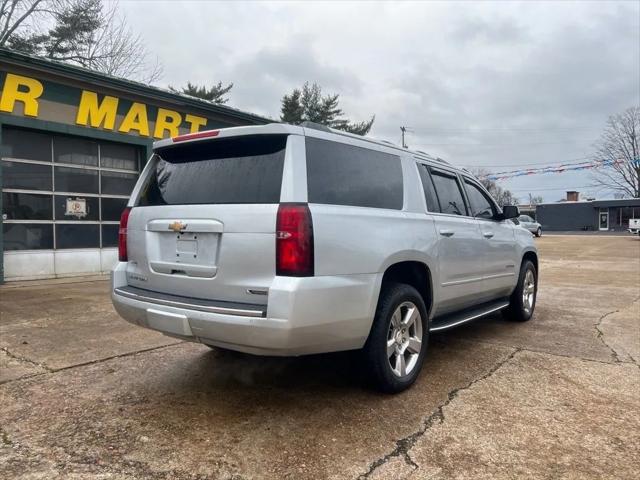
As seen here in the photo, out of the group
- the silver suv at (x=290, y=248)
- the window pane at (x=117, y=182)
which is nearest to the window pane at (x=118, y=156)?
the window pane at (x=117, y=182)

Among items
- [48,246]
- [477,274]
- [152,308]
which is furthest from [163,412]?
[48,246]

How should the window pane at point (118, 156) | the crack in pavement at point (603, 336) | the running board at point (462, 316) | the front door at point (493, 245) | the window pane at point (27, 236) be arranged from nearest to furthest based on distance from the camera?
the running board at point (462, 316)
the crack in pavement at point (603, 336)
the front door at point (493, 245)
the window pane at point (27, 236)
the window pane at point (118, 156)

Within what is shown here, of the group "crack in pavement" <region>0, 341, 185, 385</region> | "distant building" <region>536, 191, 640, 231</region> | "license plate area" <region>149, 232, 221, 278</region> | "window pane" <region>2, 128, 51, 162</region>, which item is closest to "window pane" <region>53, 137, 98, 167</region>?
"window pane" <region>2, 128, 51, 162</region>

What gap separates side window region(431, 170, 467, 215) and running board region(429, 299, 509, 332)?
98cm

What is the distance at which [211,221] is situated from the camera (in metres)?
3.10

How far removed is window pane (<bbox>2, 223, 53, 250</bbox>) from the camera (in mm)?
9796

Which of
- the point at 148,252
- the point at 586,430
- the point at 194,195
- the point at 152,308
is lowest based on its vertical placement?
the point at 586,430

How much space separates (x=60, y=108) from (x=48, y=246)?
2.94 metres

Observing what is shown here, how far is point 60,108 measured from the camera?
10219 millimetres

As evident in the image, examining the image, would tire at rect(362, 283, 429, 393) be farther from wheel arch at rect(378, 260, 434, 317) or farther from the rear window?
the rear window

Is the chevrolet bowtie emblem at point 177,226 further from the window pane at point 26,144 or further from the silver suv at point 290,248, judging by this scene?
the window pane at point 26,144

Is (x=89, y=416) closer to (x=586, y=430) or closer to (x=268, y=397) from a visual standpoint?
(x=268, y=397)

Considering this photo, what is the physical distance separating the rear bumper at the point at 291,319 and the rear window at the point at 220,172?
24.0 inches

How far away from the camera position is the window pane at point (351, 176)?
10.3ft
